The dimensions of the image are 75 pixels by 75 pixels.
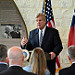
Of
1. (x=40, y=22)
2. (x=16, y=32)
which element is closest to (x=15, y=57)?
(x=40, y=22)

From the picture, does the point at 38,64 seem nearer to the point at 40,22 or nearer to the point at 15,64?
the point at 15,64

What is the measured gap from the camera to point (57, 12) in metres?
6.21

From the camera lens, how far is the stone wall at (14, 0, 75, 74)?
242 inches

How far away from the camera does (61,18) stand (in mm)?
6160

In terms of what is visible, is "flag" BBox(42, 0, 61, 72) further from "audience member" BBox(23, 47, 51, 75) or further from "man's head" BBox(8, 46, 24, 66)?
"man's head" BBox(8, 46, 24, 66)

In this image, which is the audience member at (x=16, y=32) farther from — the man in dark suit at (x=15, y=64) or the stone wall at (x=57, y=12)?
the man in dark suit at (x=15, y=64)

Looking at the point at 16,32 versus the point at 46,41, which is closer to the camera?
the point at 46,41

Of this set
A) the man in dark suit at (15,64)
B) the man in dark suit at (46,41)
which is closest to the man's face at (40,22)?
the man in dark suit at (46,41)

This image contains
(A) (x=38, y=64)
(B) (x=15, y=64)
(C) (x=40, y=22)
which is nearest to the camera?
(B) (x=15, y=64)

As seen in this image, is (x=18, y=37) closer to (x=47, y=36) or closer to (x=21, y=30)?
(x=21, y=30)

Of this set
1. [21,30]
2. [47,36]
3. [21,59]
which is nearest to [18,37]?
[21,30]

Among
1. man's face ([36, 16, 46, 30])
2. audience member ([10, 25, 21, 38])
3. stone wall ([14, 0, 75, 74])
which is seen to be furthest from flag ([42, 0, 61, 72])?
man's face ([36, 16, 46, 30])

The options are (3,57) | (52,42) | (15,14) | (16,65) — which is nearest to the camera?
(16,65)

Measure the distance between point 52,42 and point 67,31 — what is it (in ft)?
6.10
